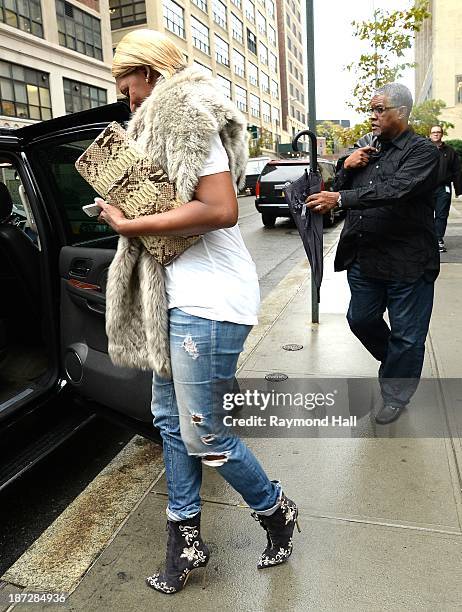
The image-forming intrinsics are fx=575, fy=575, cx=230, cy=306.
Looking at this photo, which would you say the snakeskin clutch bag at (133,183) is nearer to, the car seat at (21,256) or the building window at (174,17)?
the car seat at (21,256)

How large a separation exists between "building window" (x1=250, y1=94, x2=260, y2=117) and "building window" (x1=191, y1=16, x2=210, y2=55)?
14694 millimetres

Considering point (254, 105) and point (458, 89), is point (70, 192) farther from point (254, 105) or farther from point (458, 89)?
point (254, 105)

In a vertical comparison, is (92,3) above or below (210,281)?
above

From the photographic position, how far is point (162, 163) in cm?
181

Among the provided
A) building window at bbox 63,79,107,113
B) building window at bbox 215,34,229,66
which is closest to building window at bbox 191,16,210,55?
building window at bbox 215,34,229,66

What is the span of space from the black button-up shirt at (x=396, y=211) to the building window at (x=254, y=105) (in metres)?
68.8

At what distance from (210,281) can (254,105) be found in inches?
2881

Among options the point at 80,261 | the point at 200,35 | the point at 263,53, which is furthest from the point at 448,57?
the point at 80,261

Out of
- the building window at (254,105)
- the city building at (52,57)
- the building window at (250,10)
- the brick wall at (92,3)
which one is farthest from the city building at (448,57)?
the city building at (52,57)

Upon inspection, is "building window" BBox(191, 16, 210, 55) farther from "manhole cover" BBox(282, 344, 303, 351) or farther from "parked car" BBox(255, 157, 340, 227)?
"manhole cover" BBox(282, 344, 303, 351)

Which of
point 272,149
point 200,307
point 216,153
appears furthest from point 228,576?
point 272,149

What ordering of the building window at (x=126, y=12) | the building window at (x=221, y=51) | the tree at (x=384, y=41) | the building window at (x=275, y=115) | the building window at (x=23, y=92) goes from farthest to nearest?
1. the building window at (x=275, y=115)
2. the building window at (x=221, y=51)
3. the building window at (x=126, y=12)
4. the building window at (x=23, y=92)
5. the tree at (x=384, y=41)

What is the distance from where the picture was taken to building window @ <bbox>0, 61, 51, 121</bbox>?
95.9 feet

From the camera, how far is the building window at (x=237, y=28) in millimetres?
63188
